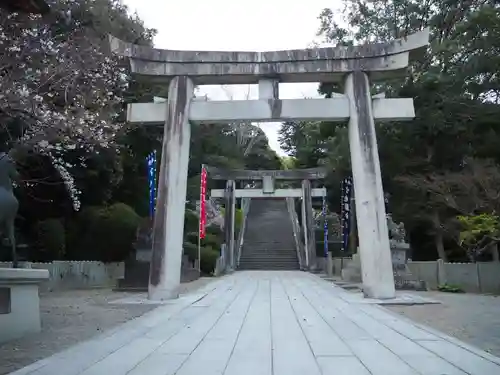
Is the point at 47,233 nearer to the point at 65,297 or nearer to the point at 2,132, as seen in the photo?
the point at 65,297

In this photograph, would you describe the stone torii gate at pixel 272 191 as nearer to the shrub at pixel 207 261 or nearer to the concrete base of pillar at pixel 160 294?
the shrub at pixel 207 261

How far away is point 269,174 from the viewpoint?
28406 mm

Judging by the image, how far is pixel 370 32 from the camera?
21250 mm

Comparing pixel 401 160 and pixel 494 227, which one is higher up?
pixel 401 160

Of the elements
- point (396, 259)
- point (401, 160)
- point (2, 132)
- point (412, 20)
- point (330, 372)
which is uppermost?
point (412, 20)

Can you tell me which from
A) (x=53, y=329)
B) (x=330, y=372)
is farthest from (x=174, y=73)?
(x=330, y=372)

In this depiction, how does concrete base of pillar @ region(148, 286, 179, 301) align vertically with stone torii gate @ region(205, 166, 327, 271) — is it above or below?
below

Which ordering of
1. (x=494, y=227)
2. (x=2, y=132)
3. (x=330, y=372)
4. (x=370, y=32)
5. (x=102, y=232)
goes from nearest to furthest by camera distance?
(x=330, y=372), (x=2, y=132), (x=494, y=227), (x=102, y=232), (x=370, y=32)

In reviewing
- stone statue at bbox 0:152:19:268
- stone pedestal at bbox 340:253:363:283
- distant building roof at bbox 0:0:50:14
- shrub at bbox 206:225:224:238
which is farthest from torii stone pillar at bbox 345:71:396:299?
shrub at bbox 206:225:224:238

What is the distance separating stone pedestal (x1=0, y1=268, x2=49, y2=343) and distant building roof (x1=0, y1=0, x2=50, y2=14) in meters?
3.55

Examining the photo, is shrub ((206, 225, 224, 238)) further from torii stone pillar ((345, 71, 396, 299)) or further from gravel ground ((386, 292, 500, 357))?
gravel ground ((386, 292, 500, 357))

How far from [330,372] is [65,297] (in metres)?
9.11

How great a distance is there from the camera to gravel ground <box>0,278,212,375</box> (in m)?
5.17

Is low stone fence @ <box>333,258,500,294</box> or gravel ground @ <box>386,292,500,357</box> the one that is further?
low stone fence @ <box>333,258,500,294</box>
